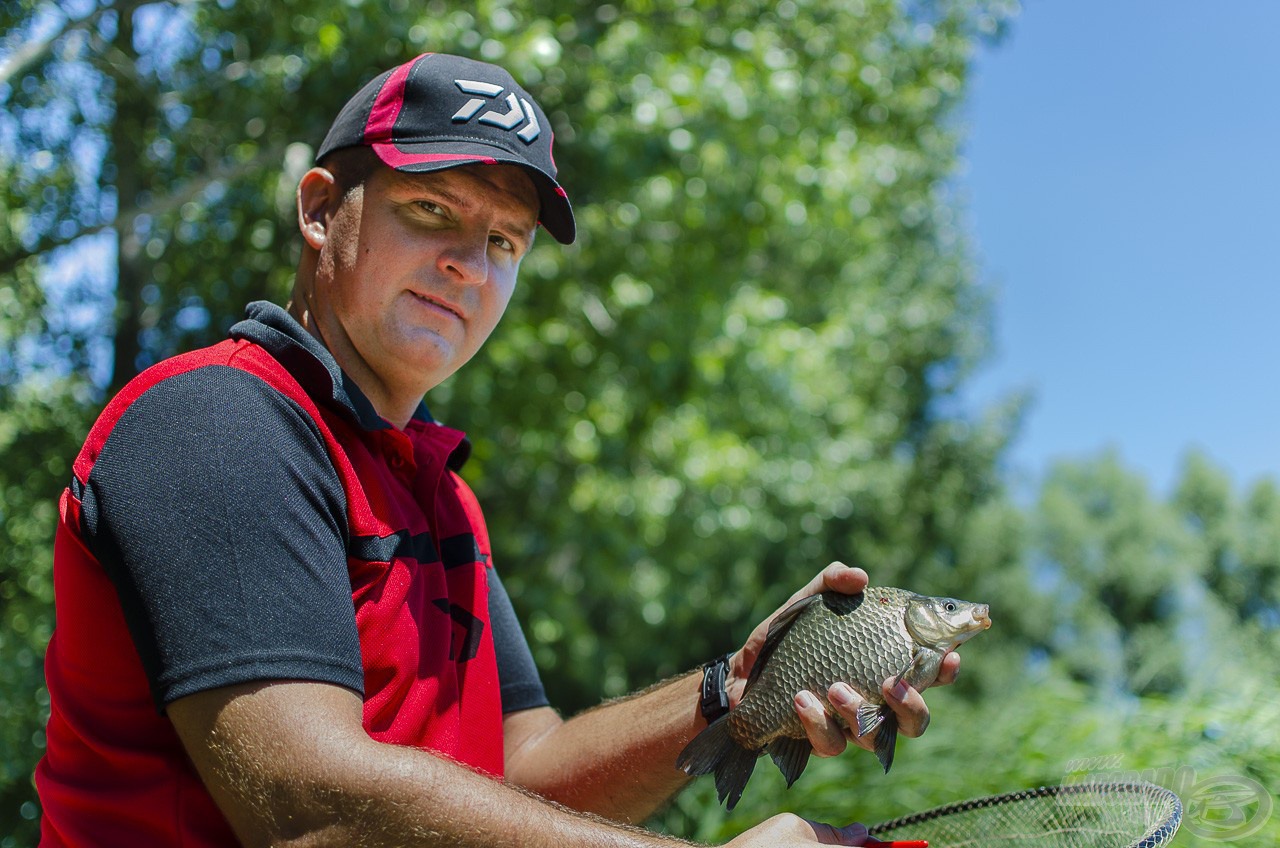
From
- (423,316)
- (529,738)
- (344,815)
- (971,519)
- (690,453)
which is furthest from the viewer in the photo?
(971,519)

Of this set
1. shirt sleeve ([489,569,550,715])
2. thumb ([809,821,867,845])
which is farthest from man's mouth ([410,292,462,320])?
thumb ([809,821,867,845])

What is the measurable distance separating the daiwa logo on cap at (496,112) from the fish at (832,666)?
3.24 feet

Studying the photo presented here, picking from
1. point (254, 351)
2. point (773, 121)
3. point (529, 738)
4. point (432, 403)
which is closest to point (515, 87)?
point (254, 351)

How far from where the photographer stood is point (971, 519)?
19625 mm

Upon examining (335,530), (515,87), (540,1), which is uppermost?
(540,1)

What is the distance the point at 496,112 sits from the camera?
73.9 inches

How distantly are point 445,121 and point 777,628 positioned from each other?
42.5 inches

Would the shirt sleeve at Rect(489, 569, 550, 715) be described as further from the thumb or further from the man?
the thumb

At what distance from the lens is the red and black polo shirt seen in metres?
1.33

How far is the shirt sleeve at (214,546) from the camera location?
1317 mm

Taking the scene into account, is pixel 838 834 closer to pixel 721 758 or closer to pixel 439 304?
pixel 721 758

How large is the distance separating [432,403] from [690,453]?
2.14 m

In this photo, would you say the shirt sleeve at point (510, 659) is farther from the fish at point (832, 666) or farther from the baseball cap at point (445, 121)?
the baseball cap at point (445, 121)

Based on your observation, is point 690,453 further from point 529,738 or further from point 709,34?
point 529,738
